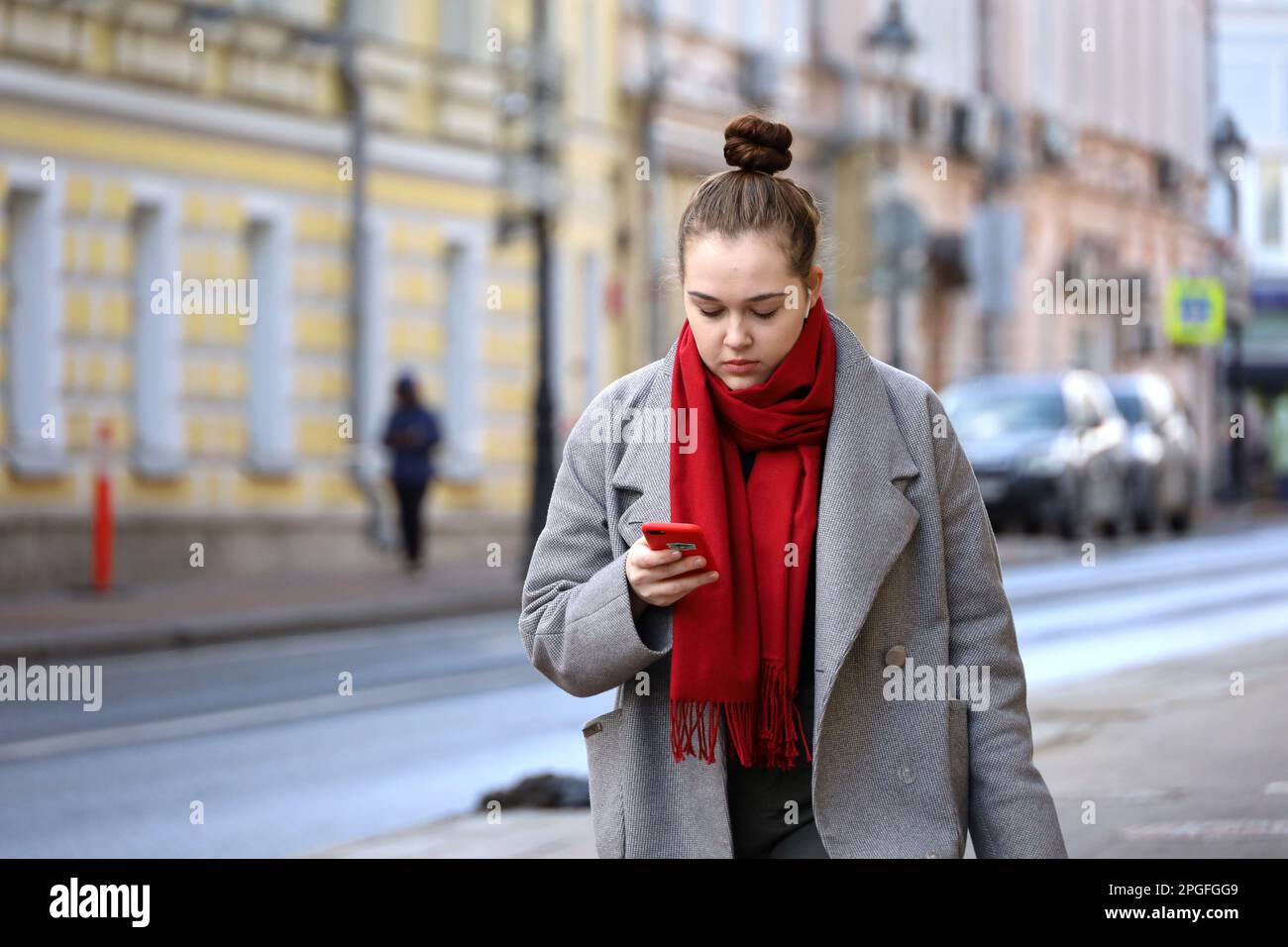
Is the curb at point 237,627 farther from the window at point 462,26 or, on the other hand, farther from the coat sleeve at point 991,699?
the coat sleeve at point 991,699

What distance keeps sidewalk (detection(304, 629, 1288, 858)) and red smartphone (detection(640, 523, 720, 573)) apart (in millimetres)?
3067

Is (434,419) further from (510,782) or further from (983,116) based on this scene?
(983,116)

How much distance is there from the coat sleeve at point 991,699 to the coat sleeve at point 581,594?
44cm

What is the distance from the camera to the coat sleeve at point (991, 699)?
354 centimetres

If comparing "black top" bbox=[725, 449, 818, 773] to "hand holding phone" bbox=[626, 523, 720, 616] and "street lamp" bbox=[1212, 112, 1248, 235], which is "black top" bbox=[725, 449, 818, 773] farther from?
"street lamp" bbox=[1212, 112, 1248, 235]

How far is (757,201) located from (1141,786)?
4.81 metres

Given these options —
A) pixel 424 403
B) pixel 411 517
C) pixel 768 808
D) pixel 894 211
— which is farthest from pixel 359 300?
pixel 768 808

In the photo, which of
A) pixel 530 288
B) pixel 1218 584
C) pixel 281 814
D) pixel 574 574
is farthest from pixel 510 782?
pixel 530 288

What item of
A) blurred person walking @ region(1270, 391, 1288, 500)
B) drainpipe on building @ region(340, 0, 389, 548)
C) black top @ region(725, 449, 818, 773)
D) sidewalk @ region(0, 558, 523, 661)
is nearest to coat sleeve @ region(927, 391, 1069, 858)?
black top @ region(725, 449, 818, 773)

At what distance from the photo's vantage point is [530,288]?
2922cm

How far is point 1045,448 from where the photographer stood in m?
26.8

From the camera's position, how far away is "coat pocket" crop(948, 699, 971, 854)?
3541mm

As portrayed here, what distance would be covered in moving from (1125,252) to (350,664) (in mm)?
38004

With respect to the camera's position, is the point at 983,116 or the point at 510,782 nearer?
the point at 510,782
